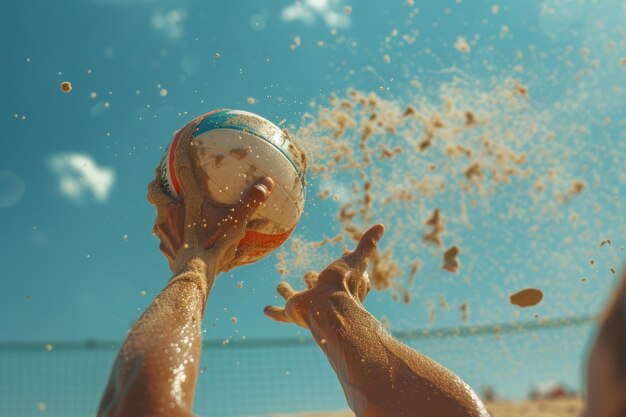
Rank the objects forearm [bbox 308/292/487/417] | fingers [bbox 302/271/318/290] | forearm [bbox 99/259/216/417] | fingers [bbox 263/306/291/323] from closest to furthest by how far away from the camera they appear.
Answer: forearm [bbox 99/259/216/417]
forearm [bbox 308/292/487/417]
fingers [bbox 263/306/291/323]
fingers [bbox 302/271/318/290]

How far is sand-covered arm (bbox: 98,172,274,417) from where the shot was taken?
187 centimetres

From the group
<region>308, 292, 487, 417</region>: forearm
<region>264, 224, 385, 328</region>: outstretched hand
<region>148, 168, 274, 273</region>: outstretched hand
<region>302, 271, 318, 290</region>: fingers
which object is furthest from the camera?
<region>302, 271, 318, 290</region>: fingers

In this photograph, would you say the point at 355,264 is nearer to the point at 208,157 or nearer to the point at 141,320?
the point at 208,157

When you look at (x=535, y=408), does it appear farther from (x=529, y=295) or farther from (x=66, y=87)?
(x=66, y=87)

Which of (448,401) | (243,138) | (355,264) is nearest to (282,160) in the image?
(243,138)

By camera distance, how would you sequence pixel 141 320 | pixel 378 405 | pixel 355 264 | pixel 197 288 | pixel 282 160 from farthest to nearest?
pixel 282 160
pixel 355 264
pixel 197 288
pixel 378 405
pixel 141 320

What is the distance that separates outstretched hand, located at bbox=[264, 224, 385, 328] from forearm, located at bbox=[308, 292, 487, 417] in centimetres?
17

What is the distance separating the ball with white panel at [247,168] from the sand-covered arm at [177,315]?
0.12m

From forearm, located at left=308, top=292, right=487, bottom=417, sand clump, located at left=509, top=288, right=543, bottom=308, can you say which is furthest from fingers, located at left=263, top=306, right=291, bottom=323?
sand clump, located at left=509, top=288, right=543, bottom=308

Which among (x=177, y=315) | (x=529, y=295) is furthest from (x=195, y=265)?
(x=529, y=295)

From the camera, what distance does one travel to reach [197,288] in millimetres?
2693

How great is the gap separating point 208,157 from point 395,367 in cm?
176

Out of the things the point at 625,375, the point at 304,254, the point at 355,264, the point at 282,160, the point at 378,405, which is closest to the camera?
the point at 625,375

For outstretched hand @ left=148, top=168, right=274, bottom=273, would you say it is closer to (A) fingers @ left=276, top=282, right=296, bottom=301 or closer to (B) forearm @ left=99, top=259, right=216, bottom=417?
(A) fingers @ left=276, top=282, right=296, bottom=301
